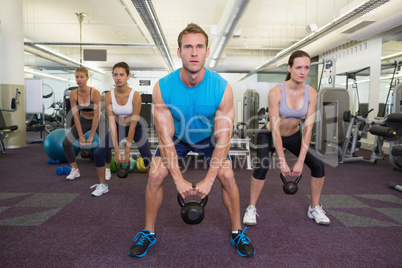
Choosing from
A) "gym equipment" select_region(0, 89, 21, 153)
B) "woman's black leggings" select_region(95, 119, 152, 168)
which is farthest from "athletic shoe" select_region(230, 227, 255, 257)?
"gym equipment" select_region(0, 89, 21, 153)

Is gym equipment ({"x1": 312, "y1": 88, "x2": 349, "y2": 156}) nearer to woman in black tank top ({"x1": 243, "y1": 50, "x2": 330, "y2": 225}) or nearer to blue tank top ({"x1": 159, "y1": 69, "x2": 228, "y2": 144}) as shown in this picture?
woman in black tank top ({"x1": 243, "y1": 50, "x2": 330, "y2": 225})

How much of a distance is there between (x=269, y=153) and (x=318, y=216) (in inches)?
21.1

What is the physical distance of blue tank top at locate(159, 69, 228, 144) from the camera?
1414 millimetres

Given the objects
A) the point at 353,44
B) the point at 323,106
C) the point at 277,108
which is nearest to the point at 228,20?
the point at 323,106

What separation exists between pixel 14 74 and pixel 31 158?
1939mm

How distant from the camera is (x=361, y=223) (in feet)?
6.29

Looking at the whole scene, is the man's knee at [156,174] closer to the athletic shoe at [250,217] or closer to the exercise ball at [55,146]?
the athletic shoe at [250,217]

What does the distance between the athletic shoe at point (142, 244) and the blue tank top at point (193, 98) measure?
0.61 m

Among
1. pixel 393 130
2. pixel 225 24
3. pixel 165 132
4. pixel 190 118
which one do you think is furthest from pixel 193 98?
pixel 225 24

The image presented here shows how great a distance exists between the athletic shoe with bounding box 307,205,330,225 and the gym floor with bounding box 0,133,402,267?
4 centimetres

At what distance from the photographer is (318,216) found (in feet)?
6.26

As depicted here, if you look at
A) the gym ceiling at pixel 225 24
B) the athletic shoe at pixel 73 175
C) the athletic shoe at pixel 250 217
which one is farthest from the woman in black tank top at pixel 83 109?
the gym ceiling at pixel 225 24

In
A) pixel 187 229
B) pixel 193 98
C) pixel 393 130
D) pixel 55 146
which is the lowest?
pixel 187 229

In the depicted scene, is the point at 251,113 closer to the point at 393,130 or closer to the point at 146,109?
the point at 146,109
